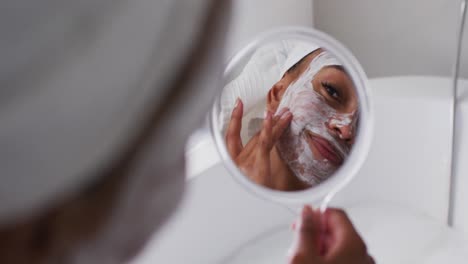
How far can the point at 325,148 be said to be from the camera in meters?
0.77

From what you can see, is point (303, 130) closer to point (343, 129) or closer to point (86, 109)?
point (343, 129)

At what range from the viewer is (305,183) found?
2.40 feet

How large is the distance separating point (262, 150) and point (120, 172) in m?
0.58

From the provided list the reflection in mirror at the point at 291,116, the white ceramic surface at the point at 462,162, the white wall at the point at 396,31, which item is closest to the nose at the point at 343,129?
the reflection in mirror at the point at 291,116

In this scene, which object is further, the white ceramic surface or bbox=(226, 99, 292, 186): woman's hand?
the white ceramic surface

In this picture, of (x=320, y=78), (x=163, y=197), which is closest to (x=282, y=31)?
(x=320, y=78)

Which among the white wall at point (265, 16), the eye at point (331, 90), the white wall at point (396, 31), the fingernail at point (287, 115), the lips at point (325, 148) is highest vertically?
the eye at point (331, 90)

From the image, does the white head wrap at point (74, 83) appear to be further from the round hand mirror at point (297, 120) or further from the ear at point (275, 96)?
the ear at point (275, 96)

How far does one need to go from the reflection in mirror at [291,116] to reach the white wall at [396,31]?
0.49 meters

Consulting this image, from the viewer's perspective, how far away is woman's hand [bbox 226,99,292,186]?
27.8 inches

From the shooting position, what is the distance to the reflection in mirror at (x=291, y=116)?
2.40 feet

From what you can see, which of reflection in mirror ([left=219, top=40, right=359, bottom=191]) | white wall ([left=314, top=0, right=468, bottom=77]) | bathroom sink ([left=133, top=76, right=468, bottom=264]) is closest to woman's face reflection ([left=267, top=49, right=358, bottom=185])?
reflection in mirror ([left=219, top=40, right=359, bottom=191])

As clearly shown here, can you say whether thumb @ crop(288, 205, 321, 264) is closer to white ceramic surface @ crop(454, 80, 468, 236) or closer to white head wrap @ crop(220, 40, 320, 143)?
white head wrap @ crop(220, 40, 320, 143)

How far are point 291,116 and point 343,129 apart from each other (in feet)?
0.25
